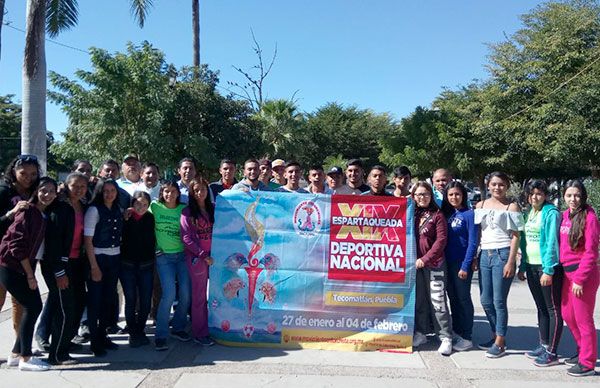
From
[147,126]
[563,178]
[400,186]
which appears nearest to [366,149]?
[563,178]

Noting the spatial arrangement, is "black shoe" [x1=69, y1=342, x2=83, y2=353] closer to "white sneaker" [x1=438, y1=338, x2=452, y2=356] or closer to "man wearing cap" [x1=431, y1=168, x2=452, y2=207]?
"white sneaker" [x1=438, y1=338, x2=452, y2=356]

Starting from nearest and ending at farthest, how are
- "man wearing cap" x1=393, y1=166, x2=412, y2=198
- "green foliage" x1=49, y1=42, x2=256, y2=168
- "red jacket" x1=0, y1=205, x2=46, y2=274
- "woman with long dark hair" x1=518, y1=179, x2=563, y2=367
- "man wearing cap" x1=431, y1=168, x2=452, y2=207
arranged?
"red jacket" x1=0, y1=205, x2=46, y2=274 → "woman with long dark hair" x1=518, y1=179, x2=563, y2=367 → "man wearing cap" x1=431, y1=168, x2=452, y2=207 → "man wearing cap" x1=393, y1=166, x2=412, y2=198 → "green foliage" x1=49, y1=42, x2=256, y2=168

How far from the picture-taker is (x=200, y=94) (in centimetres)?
1636

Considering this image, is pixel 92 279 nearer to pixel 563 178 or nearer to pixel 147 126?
pixel 147 126

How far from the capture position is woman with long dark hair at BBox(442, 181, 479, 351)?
16.6 feet

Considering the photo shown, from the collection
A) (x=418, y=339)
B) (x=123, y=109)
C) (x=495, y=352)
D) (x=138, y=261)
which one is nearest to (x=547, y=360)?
(x=495, y=352)

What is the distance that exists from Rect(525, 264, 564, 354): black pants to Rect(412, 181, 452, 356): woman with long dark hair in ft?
2.88

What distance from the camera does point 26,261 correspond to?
4.20 metres

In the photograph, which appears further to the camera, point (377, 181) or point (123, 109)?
point (123, 109)

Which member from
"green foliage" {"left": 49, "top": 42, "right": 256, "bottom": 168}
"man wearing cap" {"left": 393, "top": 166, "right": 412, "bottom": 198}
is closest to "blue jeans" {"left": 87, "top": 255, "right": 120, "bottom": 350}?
"man wearing cap" {"left": 393, "top": 166, "right": 412, "bottom": 198}

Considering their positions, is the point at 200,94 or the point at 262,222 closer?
the point at 262,222

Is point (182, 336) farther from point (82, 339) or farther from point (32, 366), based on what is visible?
point (32, 366)

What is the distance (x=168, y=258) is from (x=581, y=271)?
4045mm

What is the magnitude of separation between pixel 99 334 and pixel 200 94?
41.1 feet
